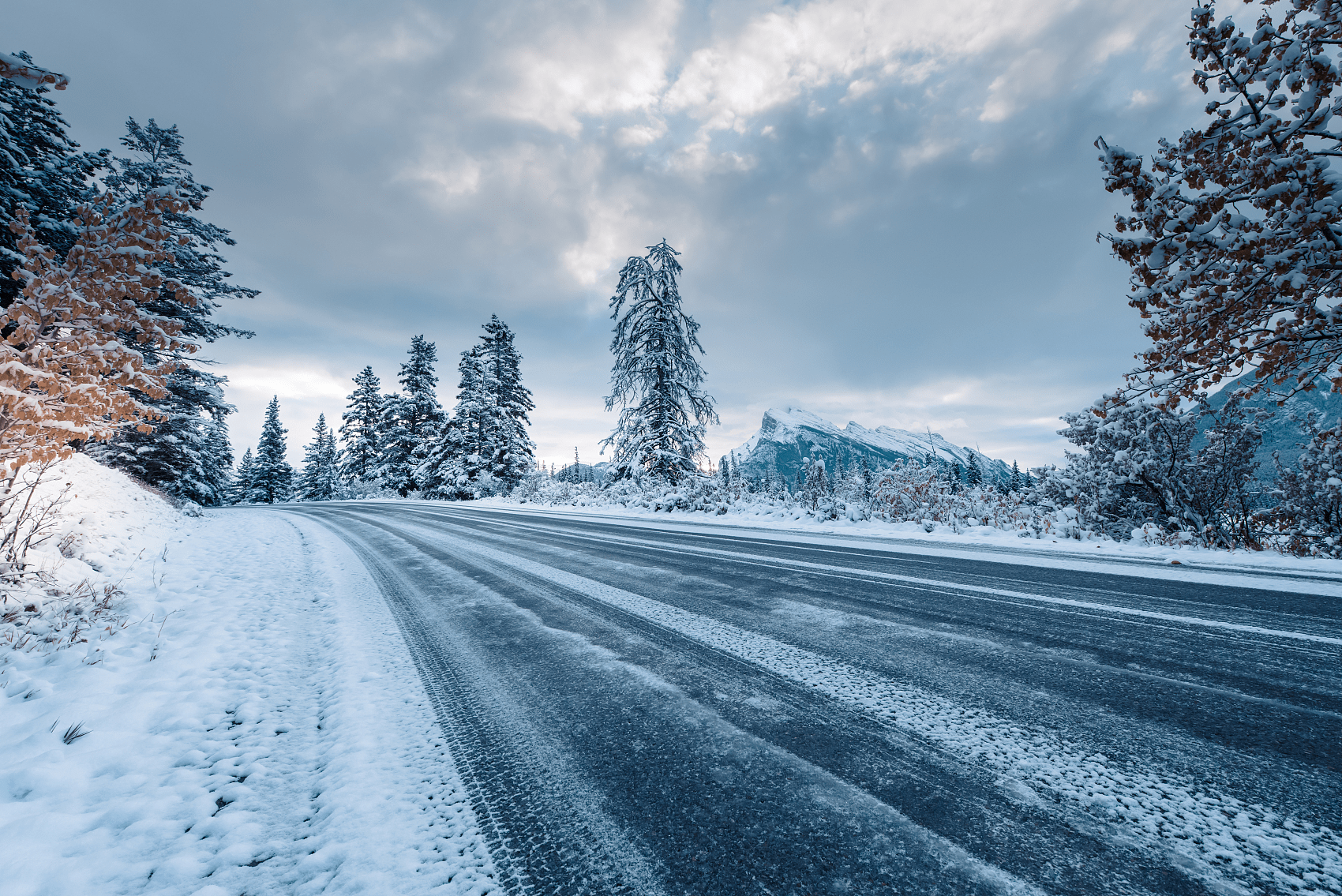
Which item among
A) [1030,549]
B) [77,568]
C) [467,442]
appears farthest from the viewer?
[467,442]

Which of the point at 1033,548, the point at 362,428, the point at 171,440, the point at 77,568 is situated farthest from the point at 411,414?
the point at 1033,548

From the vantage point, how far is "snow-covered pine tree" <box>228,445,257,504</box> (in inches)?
1987

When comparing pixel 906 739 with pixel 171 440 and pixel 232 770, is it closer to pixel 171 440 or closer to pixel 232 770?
pixel 232 770

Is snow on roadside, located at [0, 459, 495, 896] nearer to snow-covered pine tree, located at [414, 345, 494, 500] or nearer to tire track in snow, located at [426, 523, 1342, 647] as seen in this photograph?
tire track in snow, located at [426, 523, 1342, 647]

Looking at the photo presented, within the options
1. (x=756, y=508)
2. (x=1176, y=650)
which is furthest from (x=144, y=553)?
(x=756, y=508)

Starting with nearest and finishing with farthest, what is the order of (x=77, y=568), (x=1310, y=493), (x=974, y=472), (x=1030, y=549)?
(x=77, y=568) < (x=1030, y=549) < (x=1310, y=493) < (x=974, y=472)

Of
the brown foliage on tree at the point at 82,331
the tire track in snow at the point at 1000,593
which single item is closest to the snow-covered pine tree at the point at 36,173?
the brown foliage on tree at the point at 82,331

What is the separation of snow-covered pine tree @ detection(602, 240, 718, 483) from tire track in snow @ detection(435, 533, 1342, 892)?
592 inches

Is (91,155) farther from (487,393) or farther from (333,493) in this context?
(333,493)

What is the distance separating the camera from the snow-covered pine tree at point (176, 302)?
15.4 metres

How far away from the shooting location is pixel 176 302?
1500 cm

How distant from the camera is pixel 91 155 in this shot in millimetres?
12211

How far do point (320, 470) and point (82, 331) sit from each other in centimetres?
5901

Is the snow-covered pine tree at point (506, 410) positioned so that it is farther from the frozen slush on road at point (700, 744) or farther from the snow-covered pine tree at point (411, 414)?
the frozen slush on road at point (700, 744)
